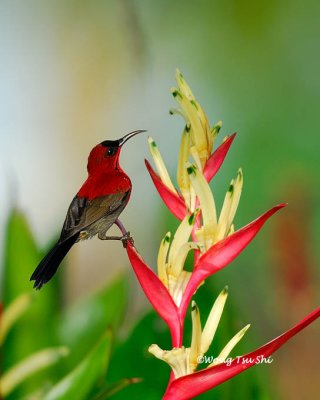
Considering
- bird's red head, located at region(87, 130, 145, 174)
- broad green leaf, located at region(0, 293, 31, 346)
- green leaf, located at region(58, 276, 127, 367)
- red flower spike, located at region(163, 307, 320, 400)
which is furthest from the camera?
green leaf, located at region(58, 276, 127, 367)

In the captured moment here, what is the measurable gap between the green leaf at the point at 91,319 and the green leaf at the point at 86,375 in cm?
21

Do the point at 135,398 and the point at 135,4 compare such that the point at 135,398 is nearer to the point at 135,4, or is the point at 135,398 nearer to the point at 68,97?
the point at 68,97

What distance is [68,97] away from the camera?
87 centimetres

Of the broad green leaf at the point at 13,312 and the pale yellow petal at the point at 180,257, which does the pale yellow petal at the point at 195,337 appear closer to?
the pale yellow petal at the point at 180,257

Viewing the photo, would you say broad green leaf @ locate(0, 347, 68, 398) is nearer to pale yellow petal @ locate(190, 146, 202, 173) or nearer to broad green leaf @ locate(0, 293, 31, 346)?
broad green leaf @ locate(0, 293, 31, 346)

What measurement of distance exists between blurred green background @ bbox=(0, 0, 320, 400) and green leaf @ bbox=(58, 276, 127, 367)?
48 millimetres

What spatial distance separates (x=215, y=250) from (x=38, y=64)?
1.88ft

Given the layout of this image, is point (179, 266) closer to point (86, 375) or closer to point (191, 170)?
point (191, 170)

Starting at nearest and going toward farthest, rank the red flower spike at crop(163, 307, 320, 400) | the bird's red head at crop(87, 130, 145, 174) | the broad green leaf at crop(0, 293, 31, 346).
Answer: the red flower spike at crop(163, 307, 320, 400)
the bird's red head at crop(87, 130, 145, 174)
the broad green leaf at crop(0, 293, 31, 346)

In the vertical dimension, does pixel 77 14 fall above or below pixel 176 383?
above

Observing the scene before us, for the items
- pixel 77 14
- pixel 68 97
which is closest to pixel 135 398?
pixel 68 97

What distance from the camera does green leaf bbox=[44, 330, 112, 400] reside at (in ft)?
1.80

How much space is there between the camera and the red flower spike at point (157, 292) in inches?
14.9

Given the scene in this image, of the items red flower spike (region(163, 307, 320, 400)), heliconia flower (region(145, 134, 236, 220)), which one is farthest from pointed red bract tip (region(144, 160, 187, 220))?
red flower spike (region(163, 307, 320, 400))
